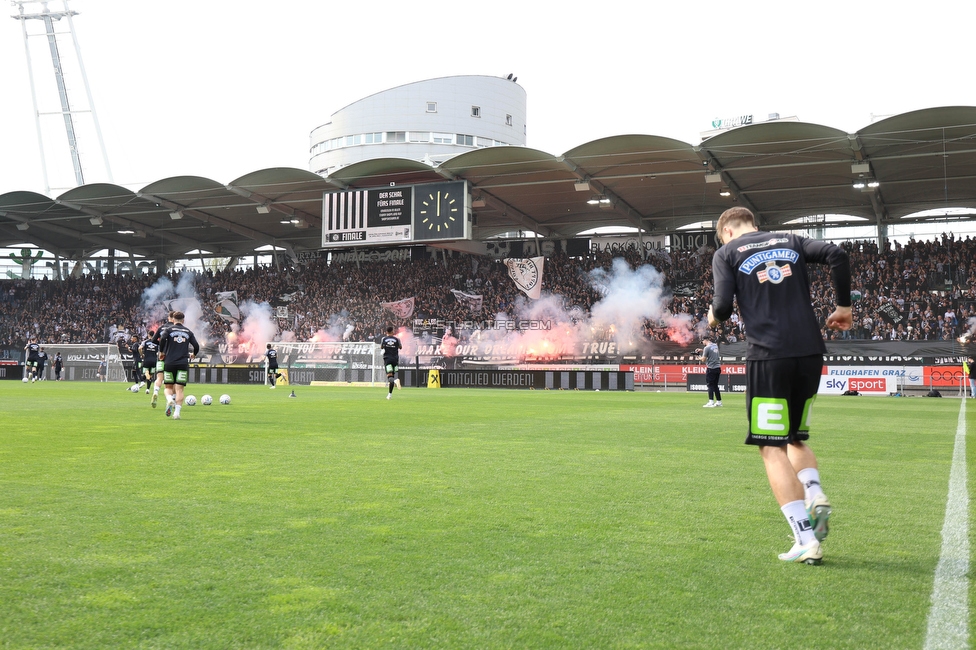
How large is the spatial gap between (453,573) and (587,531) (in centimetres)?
124

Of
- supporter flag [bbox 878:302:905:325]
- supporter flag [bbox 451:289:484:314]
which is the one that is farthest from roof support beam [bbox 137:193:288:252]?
supporter flag [bbox 878:302:905:325]

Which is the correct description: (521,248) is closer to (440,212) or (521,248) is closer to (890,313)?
(440,212)

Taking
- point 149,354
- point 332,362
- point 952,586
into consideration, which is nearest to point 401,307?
point 332,362

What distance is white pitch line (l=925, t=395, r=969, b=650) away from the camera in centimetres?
294

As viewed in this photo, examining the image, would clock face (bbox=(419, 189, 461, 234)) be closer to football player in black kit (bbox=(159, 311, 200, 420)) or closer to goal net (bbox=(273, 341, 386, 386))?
goal net (bbox=(273, 341, 386, 386))

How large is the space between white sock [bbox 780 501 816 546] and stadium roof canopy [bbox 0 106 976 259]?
28.9m

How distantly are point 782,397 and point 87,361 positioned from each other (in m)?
46.5

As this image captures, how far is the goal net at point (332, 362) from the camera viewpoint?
38875mm

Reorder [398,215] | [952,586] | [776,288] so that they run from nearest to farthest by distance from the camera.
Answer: [952,586] → [776,288] → [398,215]

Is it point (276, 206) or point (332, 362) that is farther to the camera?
point (276, 206)

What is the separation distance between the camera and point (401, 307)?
4544cm

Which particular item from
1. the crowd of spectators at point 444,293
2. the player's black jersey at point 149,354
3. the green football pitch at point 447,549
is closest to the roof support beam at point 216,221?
the crowd of spectators at point 444,293

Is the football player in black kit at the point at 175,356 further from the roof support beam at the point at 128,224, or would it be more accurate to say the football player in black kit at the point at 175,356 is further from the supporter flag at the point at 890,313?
the roof support beam at the point at 128,224

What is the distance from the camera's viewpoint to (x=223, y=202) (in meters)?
44.1
